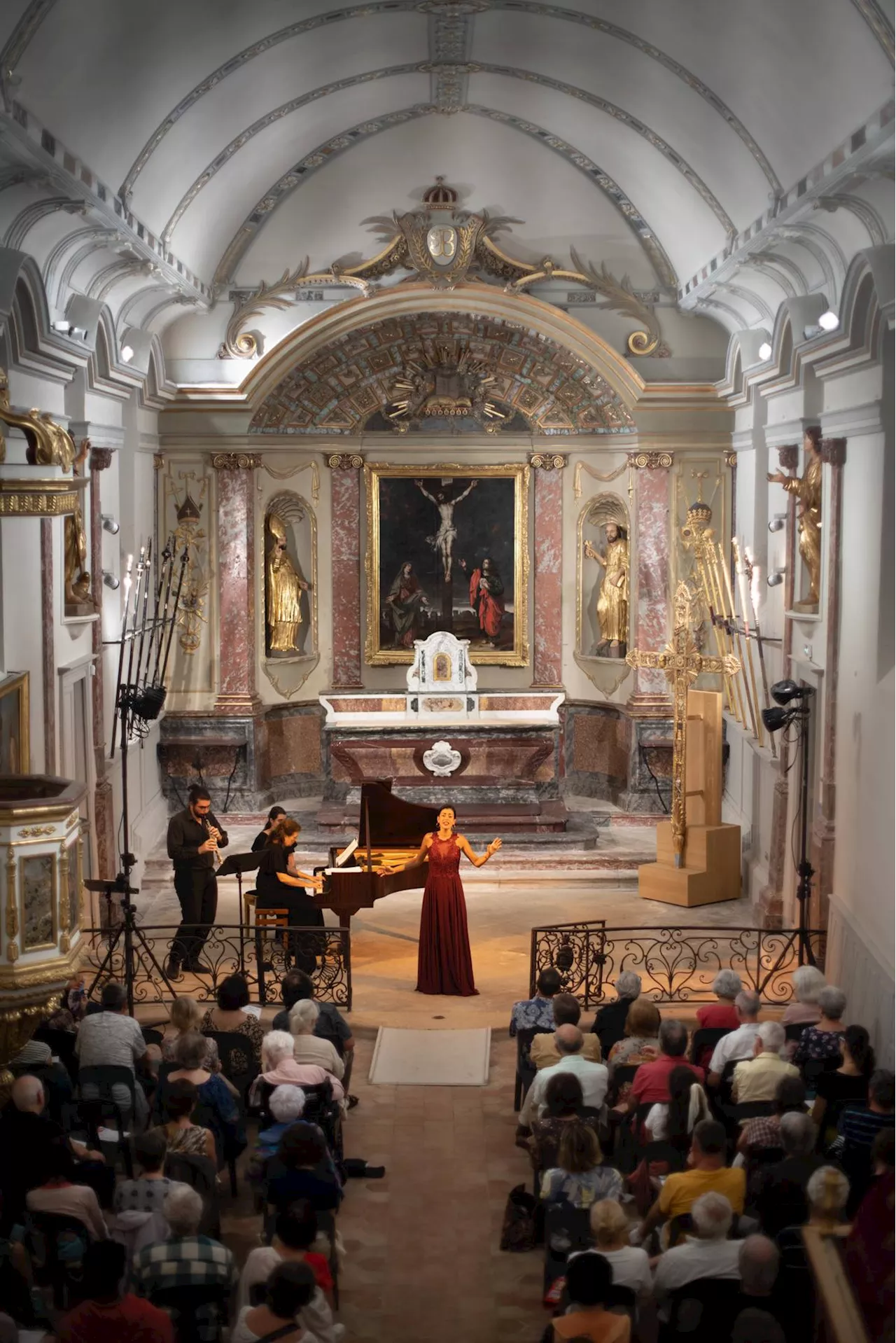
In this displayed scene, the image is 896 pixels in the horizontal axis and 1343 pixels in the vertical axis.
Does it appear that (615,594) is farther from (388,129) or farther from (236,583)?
(388,129)

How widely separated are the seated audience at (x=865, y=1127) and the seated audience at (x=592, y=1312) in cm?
205

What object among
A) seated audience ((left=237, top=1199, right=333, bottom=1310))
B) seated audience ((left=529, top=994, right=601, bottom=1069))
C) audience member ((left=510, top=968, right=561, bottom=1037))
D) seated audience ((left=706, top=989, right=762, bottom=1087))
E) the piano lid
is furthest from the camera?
the piano lid

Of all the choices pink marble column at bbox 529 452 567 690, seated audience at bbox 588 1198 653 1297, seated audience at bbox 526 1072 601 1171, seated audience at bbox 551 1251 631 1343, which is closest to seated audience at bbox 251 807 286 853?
seated audience at bbox 526 1072 601 1171

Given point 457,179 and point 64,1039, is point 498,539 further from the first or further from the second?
point 64,1039

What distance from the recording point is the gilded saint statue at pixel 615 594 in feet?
61.4

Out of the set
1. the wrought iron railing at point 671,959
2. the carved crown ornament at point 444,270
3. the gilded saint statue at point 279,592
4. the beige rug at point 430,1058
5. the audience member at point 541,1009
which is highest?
the carved crown ornament at point 444,270

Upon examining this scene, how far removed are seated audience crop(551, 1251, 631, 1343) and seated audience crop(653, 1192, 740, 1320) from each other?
1.93 feet

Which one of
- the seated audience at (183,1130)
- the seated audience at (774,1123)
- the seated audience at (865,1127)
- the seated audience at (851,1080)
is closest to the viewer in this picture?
the seated audience at (865,1127)

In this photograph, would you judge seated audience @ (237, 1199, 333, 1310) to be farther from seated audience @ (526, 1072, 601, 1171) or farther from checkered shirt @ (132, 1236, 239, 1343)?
seated audience @ (526, 1072, 601, 1171)

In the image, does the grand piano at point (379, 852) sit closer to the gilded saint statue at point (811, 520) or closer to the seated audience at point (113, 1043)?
the gilded saint statue at point (811, 520)

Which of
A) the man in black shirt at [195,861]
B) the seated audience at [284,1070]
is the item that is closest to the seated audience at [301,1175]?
the seated audience at [284,1070]

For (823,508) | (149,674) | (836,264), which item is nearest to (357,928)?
(149,674)

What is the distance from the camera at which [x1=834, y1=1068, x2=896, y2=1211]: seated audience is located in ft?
25.0

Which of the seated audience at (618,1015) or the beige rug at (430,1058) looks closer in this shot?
the seated audience at (618,1015)
